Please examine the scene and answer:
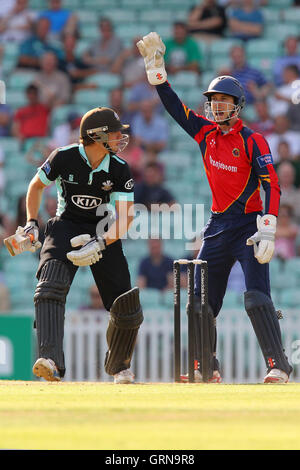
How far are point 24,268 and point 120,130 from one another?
5.67m

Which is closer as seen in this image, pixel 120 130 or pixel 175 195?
pixel 120 130

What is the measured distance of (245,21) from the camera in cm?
1448

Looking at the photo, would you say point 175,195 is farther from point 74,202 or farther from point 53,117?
point 74,202

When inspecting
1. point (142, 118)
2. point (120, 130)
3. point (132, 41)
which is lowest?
point (120, 130)

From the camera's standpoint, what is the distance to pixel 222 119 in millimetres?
7109

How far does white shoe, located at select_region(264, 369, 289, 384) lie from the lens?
6.89m

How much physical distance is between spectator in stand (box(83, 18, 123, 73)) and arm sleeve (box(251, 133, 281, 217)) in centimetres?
769

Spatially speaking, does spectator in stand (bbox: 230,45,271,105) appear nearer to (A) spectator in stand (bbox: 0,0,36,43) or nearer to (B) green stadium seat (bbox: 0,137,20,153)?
(B) green stadium seat (bbox: 0,137,20,153)

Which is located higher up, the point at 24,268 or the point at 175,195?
the point at 175,195

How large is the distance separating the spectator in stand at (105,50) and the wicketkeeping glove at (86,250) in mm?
7836

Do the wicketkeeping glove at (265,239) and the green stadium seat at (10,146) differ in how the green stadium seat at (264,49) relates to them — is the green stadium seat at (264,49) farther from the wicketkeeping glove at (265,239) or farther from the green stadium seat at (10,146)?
the wicketkeeping glove at (265,239)

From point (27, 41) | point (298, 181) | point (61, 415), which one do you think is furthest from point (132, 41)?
point (61, 415)
